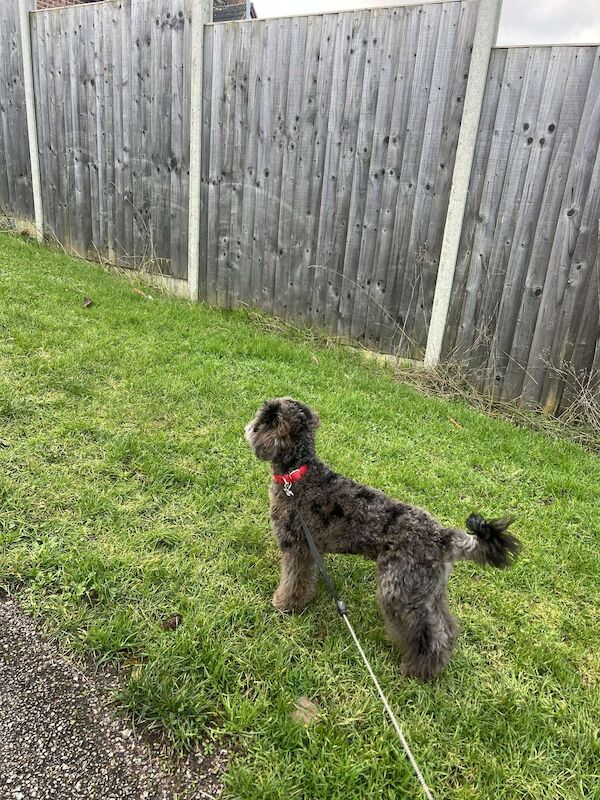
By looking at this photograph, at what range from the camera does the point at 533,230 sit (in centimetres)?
429

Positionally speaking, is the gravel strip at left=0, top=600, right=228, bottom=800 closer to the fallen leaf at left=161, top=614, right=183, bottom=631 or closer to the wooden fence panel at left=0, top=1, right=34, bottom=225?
the fallen leaf at left=161, top=614, right=183, bottom=631

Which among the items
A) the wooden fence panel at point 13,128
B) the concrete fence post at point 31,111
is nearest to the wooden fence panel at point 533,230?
the concrete fence post at point 31,111

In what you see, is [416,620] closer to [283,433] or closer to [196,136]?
[283,433]

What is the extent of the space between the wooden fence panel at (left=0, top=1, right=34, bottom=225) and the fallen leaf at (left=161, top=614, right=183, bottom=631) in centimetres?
724

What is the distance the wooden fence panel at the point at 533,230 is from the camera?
4008 millimetres

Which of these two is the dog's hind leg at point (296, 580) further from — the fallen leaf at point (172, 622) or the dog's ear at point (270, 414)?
the dog's ear at point (270, 414)

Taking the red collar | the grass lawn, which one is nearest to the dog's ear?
the red collar

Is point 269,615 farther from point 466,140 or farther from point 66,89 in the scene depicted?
point 66,89

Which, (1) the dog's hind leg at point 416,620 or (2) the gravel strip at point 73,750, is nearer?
(2) the gravel strip at point 73,750

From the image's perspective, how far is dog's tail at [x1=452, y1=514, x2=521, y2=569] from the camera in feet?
6.20

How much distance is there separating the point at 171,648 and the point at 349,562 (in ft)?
3.36

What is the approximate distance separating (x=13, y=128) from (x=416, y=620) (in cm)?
836

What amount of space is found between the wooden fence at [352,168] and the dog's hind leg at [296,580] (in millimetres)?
3026

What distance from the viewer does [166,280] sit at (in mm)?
6355
